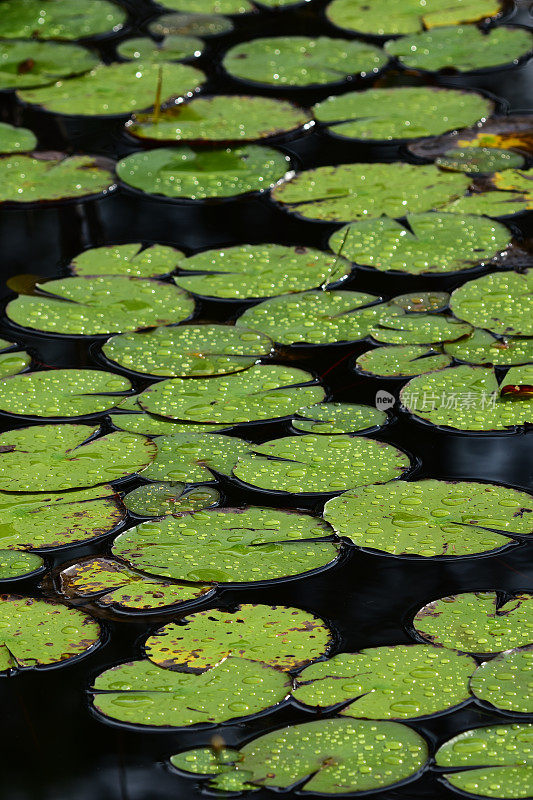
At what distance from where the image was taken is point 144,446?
7.79 feet

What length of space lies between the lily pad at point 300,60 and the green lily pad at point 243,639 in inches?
99.4

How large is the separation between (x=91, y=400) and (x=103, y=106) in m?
1.71

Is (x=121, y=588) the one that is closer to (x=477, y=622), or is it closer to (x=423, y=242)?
(x=477, y=622)

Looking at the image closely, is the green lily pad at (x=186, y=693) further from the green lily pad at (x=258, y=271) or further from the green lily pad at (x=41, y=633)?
the green lily pad at (x=258, y=271)

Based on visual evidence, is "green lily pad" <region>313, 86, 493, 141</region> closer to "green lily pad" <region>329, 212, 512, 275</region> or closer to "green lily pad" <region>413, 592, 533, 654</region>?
"green lily pad" <region>329, 212, 512, 275</region>

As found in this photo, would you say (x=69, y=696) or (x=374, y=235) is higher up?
(x=374, y=235)

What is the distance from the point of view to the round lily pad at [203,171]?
341cm

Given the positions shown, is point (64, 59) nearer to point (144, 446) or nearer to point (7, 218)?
point (7, 218)

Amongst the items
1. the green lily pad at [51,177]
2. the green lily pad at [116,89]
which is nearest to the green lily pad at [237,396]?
the green lily pad at [51,177]

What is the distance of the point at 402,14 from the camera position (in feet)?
14.5

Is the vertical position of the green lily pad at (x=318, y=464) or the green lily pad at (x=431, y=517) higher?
the green lily pad at (x=318, y=464)

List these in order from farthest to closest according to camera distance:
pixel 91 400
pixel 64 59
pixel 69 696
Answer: pixel 64 59 → pixel 91 400 → pixel 69 696

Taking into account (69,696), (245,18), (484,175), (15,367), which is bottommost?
(69,696)

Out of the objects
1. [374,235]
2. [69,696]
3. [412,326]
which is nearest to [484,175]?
[374,235]
